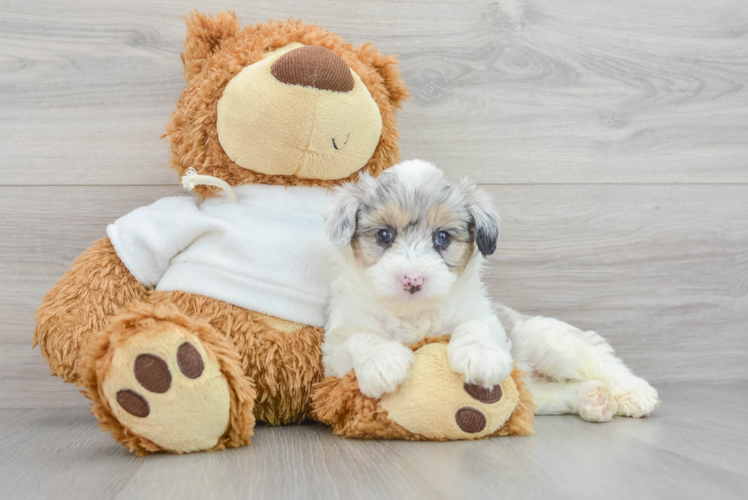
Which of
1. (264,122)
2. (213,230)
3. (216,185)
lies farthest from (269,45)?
(213,230)

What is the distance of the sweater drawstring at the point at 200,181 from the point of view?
1.53 metres

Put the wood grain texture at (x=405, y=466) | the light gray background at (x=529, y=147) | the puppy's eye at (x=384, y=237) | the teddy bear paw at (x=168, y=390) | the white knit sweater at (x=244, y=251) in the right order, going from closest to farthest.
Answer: the wood grain texture at (x=405, y=466), the teddy bear paw at (x=168, y=390), the puppy's eye at (x=384, y=237), the white knit sweater at (x=244, y=251), the light gray background at (x=529, y=147)

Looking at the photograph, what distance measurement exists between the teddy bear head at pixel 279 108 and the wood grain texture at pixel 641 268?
2.21 ft

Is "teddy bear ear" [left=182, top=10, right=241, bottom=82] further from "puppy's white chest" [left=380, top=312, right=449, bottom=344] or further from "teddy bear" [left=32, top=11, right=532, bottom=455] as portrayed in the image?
"puppy's white chest" [left=380, top=312, right=449, bottom=344]

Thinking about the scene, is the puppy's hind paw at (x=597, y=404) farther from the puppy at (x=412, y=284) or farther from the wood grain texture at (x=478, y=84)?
the wood grain texture at (x=478, y=84)

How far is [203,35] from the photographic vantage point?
5.26 feet

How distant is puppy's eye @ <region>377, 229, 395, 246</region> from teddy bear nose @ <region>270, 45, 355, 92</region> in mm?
378

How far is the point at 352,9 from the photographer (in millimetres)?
1988

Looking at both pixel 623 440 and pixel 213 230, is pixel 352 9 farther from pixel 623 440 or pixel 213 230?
pixel 623 440

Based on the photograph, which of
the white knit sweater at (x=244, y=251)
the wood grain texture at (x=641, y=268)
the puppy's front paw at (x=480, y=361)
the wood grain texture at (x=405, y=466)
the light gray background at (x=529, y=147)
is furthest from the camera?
the wood grain texture at (x=641, y=268)

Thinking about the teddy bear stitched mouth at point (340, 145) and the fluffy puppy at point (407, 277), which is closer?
the fluffy puppy at point (407, 277)

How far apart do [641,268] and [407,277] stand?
1265 mm

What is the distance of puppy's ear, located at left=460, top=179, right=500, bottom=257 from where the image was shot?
1382 mm

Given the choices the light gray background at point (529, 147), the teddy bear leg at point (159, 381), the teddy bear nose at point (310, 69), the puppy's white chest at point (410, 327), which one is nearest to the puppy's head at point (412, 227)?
the puppy's white chest at point (410, 327)
